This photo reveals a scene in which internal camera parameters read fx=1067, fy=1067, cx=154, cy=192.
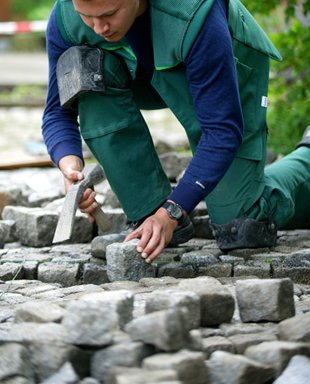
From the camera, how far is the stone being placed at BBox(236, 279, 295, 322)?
12.2ft

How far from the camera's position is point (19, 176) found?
7.66 metres

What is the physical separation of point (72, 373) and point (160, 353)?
10.8 inches

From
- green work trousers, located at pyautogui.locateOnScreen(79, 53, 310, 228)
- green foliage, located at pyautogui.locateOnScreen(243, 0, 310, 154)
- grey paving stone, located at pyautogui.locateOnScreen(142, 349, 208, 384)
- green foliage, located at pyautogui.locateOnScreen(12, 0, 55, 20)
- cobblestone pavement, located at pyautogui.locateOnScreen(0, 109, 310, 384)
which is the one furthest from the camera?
green foliage, located at pyautogui.locateOnScreen(12, 0, 55, 20)

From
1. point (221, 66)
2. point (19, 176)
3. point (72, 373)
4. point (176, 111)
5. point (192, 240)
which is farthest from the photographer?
point (19, 176)

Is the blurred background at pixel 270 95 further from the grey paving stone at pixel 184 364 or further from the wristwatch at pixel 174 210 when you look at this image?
the grey paving stone at pixel 184 364

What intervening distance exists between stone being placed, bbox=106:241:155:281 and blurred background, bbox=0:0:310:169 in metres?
2.50

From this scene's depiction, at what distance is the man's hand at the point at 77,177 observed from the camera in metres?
4.78

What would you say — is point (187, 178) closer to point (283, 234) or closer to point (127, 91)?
point (127, 91)

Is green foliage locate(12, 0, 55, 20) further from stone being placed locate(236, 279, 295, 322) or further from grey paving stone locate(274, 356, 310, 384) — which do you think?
grey paving stone locate(274, 356, 310, 384)

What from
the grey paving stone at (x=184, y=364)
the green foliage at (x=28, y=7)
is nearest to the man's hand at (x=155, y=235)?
the grey paving stone at (x=184, y=364)

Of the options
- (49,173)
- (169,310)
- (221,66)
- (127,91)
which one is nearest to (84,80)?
(127,91)

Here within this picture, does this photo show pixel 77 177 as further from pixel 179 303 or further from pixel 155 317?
pixel 155 317

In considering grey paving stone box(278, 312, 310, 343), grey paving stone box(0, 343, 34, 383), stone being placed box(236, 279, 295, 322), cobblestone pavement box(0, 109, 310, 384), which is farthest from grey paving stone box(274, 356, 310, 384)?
grey paving stone box(0, 343, 34, 383)

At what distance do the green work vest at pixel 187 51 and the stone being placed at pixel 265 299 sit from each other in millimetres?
1146
